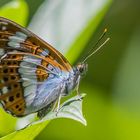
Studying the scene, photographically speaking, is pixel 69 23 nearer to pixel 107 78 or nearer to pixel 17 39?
pixel 17 39

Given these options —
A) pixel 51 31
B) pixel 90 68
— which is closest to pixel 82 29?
pixel 51 31

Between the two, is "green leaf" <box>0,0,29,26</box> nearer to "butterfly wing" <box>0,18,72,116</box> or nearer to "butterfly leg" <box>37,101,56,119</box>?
"butterfly wing" <box>0,18,72,116</box>

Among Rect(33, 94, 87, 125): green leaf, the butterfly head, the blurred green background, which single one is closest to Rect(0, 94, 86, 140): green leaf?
Rect(33, 94, 87, 125): green leaf

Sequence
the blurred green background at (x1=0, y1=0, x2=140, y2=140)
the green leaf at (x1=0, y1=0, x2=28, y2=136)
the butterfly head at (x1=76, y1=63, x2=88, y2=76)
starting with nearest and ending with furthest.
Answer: the green leaf at (x1=0, y1=0, x2=28, y2=136) < the blurred green background at (x1=0, y1=0, x2=140, y2=140) < the butterfly head at (x1=76, y1=63, x2=88, y2=76)

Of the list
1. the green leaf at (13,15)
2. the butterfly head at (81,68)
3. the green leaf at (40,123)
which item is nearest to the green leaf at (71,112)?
the green leaf at (40,123)

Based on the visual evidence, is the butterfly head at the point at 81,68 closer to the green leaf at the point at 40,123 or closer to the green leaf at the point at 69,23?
the green leaf at the point at 69,23

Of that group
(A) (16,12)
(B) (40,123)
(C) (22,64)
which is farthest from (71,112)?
(C) (22,64)
